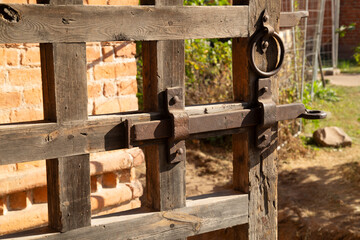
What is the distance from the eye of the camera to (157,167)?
1988 mm

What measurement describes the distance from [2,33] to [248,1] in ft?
3.34

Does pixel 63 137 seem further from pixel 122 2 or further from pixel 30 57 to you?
pixel 122 2

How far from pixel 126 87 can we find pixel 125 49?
0.77ft

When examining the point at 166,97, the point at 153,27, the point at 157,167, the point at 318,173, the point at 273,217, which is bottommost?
the point at 318,173

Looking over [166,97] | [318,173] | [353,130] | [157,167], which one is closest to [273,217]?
[157,167]

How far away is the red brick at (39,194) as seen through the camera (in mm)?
2854

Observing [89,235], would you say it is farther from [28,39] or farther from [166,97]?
[28,39]

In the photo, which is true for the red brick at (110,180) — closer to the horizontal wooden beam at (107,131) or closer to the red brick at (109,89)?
the red brick at (109,89)

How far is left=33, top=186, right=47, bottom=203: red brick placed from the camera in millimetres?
2854

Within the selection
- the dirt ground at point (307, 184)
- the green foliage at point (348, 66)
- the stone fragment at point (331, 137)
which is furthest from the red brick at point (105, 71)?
the green foliage at point (348, 66)

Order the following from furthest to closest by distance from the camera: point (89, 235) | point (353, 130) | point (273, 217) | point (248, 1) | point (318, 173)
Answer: point (353, 130)
point (318, 173)
point (273, 217)
point (248, 1)
point (89, 235)

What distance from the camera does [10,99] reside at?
107 inches

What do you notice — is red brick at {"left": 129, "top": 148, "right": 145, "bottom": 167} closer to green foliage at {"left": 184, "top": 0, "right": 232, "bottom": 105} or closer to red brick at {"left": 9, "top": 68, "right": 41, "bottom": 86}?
red brick at {"left": 9, "top": 68, "right": 41, "bottom": 86}

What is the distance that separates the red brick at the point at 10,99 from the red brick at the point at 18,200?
0.48 meters
